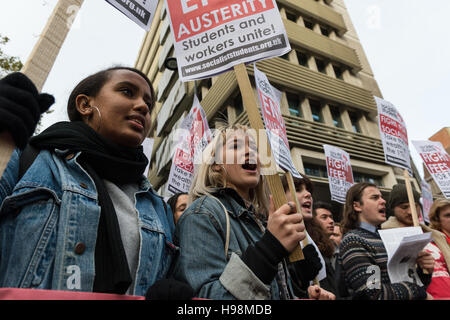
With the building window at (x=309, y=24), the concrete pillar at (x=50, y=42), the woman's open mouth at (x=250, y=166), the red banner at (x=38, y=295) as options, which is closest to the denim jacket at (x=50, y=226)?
the red banner at (x=38, y=295)

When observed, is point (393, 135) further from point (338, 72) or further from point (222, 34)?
point (338, 72)

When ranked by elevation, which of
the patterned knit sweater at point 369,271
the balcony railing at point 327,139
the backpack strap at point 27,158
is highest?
the balcony railing at point 327,139

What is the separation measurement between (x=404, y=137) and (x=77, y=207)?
4.47 metres

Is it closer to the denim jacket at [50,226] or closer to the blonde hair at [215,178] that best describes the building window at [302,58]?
the blonde hair at [215,178]

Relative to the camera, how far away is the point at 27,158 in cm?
110

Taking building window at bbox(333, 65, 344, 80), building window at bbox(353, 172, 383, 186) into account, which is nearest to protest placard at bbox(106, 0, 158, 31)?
building window at bbox(353, 172, 383, 186)

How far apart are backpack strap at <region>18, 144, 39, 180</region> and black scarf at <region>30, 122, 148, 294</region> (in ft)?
0.10

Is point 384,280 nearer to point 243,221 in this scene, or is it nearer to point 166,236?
point 243,221

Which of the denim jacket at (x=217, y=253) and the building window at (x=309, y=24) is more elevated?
the building window at (x=309, y=24)

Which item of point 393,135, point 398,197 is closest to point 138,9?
point 398,197

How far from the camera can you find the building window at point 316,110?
1329 centimetres

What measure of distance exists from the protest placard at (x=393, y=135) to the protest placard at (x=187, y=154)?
245 cm

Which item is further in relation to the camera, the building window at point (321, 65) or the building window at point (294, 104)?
the building window at point (321, 65)
